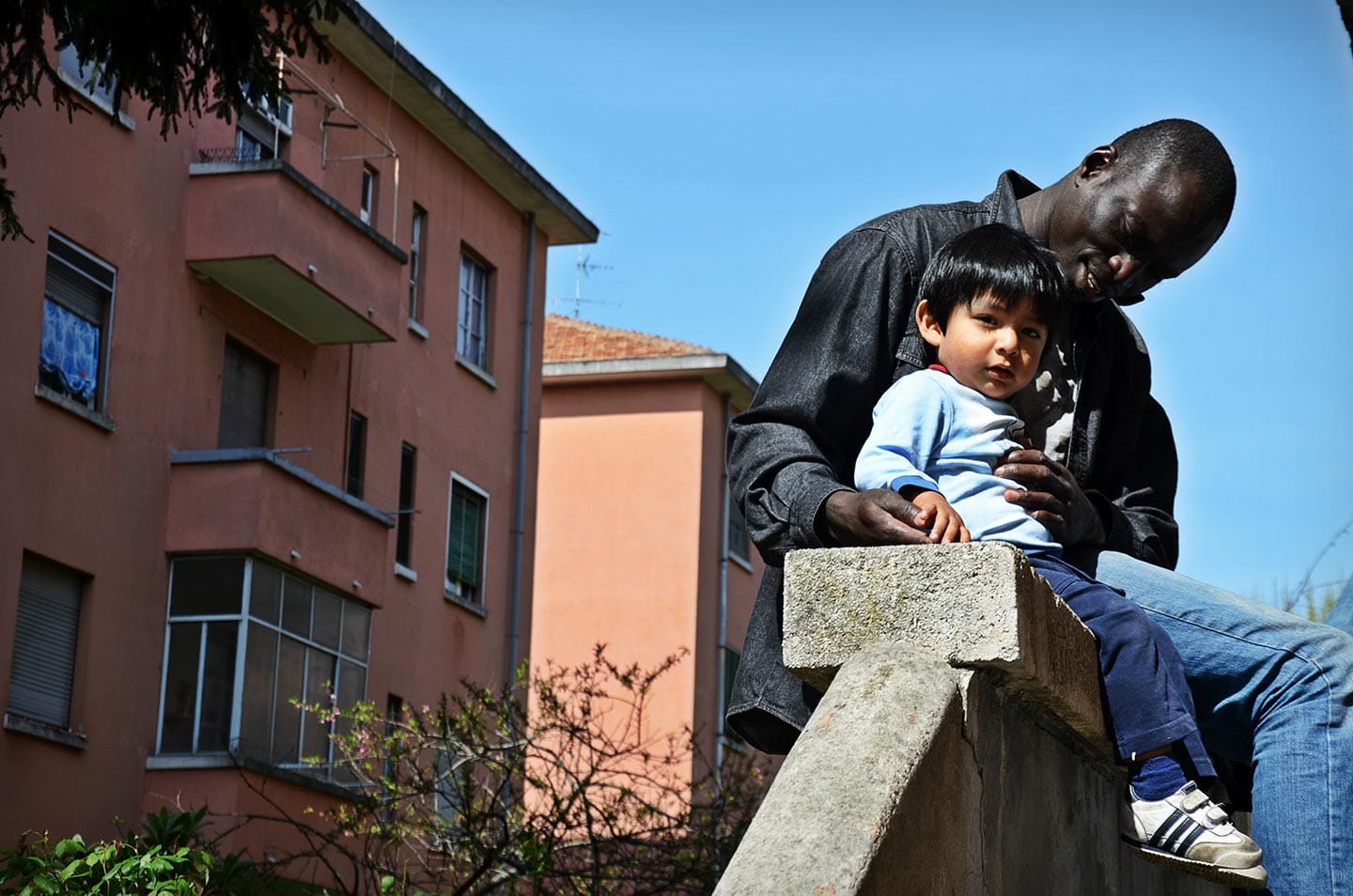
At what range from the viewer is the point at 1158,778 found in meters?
3.57

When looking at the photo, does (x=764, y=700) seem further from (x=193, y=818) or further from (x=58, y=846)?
(x=193, y=818)

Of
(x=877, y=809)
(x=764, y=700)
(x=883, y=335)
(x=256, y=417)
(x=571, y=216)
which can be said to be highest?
(x=571, y=216)

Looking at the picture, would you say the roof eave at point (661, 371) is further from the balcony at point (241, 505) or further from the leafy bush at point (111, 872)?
the leafy bush at point (111, 872)

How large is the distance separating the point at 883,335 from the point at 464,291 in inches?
1080

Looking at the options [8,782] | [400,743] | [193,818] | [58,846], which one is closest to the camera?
[58,846]

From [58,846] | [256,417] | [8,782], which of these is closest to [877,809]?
[58,846]

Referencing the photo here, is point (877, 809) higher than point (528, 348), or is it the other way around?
point (528, 348)

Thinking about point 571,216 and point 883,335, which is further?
point 571,216

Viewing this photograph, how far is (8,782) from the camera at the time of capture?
19719 millimetres

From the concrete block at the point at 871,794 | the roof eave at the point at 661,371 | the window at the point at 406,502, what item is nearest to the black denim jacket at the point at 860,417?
the concrete block at the point at 871,794

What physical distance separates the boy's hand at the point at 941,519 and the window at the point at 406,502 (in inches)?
988

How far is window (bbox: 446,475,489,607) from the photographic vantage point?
97.9ft

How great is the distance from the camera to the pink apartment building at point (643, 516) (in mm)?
37844

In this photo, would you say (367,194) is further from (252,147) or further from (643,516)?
(643,516)
